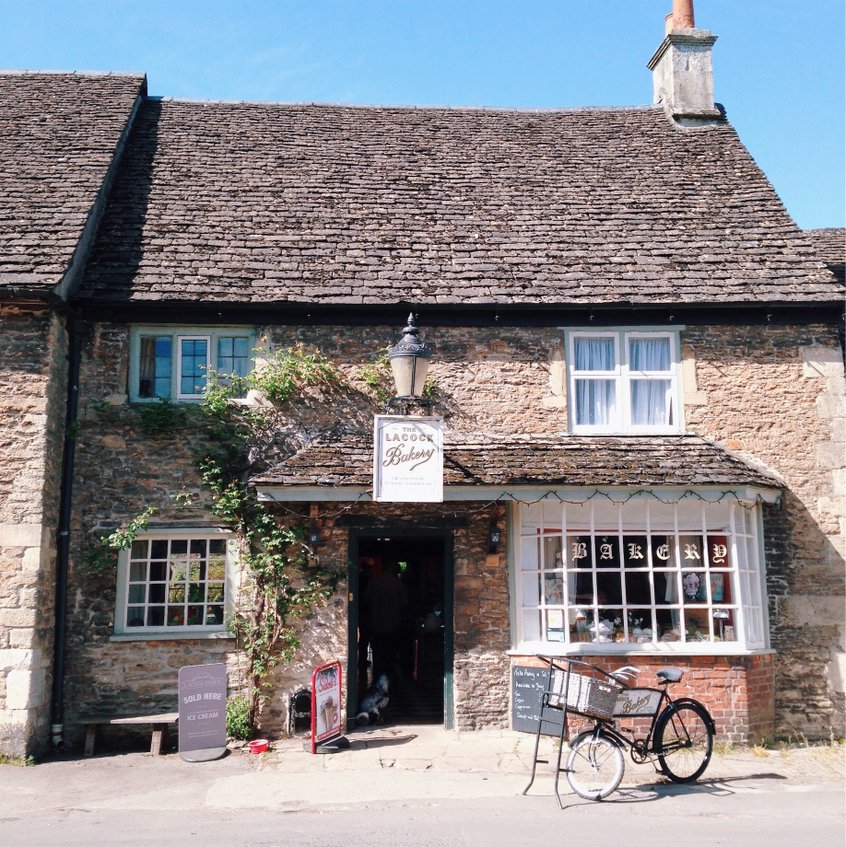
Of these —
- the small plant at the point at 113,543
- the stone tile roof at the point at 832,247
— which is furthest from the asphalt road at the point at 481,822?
the stone tile roof at the point at 832,247

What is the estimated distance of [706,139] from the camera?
14.2 m

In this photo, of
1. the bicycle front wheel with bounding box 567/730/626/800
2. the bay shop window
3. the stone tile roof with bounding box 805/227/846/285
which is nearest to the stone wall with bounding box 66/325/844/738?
the bay shop window

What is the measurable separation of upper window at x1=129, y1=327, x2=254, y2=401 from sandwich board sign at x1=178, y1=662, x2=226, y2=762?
354 centimetres

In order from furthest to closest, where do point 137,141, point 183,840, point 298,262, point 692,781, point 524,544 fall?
Answer: point 137,141, point 298,262, point 524,544, point 692,781, point 183,840

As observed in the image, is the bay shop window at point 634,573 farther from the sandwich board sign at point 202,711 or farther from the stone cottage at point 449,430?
the sandwich board sign at point 202,711

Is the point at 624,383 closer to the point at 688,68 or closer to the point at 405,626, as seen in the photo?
the point at 405,626

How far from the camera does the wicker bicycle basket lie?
7.55m

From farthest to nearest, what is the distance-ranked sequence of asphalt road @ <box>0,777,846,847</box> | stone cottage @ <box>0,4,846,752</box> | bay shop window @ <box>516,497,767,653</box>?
bay shop window @ <box>516,497,767,653</box>, stone cottage @ <box>0,4,846,752</box>, asphalt road @ <box>0,777,846,847</box>

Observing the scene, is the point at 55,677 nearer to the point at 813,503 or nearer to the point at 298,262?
the point at 298,262

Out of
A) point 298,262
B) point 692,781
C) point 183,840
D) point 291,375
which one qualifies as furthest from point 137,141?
point 692,781

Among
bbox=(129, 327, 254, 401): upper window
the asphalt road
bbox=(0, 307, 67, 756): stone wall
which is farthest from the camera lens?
bbox=(129, 327, 254, 401): upper window

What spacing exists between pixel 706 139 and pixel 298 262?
771 cm

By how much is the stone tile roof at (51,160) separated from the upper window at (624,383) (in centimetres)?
670

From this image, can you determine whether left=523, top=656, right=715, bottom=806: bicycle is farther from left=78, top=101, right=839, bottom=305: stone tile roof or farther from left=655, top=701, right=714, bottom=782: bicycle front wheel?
left=78, top=101, right=839, bottom=305: stone tile roof
